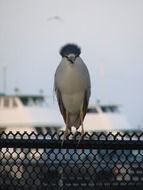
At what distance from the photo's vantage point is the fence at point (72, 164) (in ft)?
11.9

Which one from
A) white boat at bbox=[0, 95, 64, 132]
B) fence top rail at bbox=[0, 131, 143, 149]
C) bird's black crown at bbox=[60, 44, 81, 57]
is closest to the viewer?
fence top rail at bbox=[0, 131, 143, 149]

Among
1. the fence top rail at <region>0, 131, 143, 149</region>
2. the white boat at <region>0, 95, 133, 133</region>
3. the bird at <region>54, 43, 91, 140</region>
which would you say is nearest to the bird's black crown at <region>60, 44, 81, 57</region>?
the bird at <region>54, 43, 91, 140</region>

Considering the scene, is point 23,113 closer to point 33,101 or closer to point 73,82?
point 33,101

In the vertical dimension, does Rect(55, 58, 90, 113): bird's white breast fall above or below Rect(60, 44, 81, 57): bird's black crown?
below

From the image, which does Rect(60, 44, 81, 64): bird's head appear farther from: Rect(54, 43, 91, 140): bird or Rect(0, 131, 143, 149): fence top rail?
Rect(0, 131, 143, 149): fence top rail

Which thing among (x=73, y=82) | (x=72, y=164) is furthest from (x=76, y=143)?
(x=73, y=82)

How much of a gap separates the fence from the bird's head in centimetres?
45

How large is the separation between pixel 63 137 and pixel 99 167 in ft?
0.85

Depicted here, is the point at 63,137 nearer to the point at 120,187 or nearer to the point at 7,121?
the point at 120,187

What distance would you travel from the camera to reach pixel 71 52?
409 centimetres

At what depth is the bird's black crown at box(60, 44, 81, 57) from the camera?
4.09m

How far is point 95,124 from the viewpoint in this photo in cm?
3788

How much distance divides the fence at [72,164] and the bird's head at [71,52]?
1.48ft

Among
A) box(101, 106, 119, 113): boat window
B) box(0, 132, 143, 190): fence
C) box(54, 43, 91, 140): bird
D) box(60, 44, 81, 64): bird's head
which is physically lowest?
box(101, 106, 119, 113): boat window
